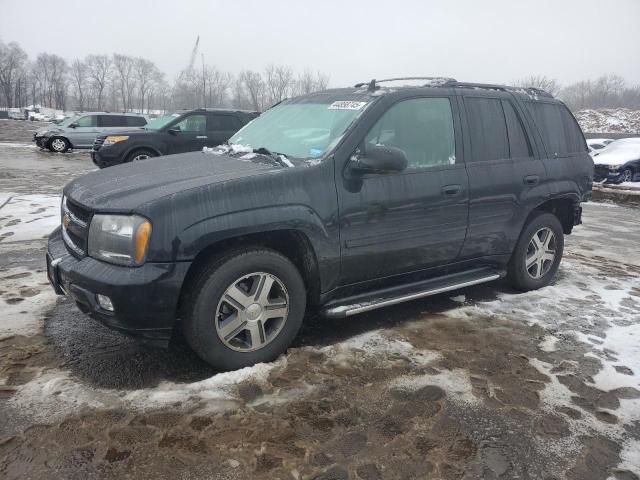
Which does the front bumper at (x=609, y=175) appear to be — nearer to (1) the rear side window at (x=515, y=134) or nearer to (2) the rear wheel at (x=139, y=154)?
(1) the rear side window at (x=515, y=134)

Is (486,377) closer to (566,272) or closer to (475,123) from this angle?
(475,123)

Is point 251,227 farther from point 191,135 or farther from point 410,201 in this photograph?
point 191,135

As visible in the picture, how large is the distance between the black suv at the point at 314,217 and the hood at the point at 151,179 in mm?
17

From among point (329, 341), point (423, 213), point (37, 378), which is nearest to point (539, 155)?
point (423, 213)

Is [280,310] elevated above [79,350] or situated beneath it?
elevated above

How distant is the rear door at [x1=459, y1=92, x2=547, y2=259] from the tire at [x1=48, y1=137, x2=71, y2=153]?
64.5ft

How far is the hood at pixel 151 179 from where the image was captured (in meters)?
2.88

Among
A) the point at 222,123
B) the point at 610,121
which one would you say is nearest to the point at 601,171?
the point at 222,123

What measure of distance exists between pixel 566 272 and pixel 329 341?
10.8 feet

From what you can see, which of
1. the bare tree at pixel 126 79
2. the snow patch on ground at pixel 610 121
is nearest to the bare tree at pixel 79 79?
the bare tree at pixel 126 79

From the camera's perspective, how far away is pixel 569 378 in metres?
3.23

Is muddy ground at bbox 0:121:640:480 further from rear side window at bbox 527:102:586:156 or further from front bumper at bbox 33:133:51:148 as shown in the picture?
front bumper at bbox 33:133:51:148

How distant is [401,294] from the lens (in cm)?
371

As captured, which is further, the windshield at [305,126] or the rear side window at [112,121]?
the rear side window at [112,121]
